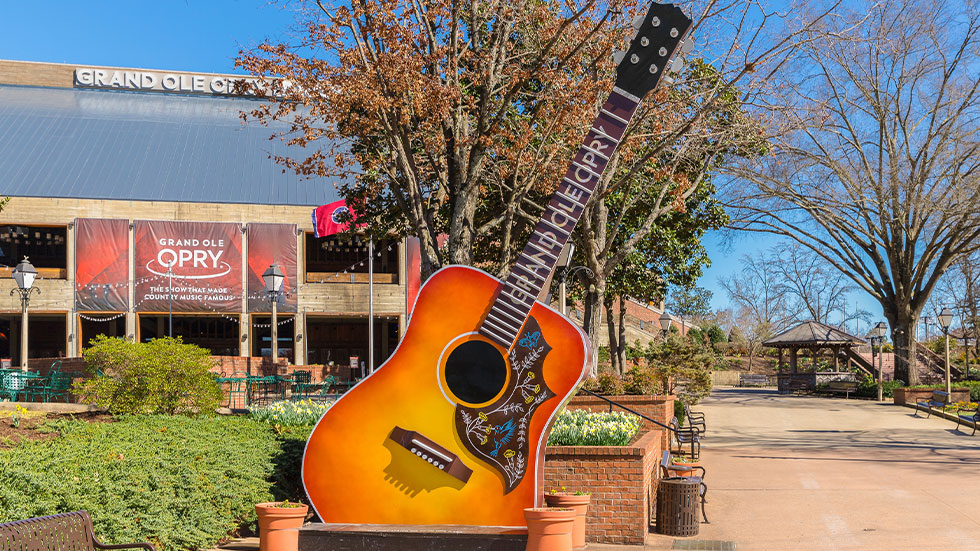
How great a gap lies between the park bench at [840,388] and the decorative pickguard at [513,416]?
32437mm

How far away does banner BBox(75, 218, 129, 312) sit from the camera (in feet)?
126

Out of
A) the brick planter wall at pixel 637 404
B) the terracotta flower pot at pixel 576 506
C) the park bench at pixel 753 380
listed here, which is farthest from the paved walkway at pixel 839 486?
the park bench at pixel 753 380

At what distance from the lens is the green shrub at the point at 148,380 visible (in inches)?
486

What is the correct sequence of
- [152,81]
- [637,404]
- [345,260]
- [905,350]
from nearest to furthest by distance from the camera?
[637,404] → [905,350] → [345,260] → [152,81]

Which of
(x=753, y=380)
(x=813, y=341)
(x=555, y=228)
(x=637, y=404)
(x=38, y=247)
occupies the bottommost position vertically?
(x=753, y=380)

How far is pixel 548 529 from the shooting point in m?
7.25

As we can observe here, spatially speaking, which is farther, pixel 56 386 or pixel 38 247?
pixel 38 247

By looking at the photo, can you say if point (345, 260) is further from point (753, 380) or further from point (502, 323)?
point (502, 323)

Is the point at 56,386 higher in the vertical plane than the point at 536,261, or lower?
lower

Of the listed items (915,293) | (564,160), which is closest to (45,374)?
(564,160)

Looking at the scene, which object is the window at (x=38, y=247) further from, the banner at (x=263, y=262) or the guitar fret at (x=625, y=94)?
the guitar fret at (x=625, y=94)

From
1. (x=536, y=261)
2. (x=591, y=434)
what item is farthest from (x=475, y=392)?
(x=591, y=434)

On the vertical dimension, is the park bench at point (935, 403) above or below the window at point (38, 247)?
below

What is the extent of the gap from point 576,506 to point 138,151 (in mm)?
39788
